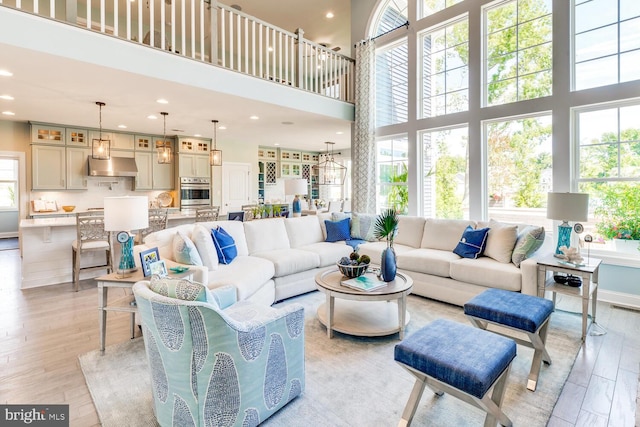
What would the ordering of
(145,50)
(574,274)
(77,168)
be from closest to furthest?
(574,274)
(145,50)
(77,168)

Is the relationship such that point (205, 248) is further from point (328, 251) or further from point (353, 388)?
point (353, 388)

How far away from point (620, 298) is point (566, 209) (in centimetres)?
150

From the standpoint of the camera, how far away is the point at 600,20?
383 cm

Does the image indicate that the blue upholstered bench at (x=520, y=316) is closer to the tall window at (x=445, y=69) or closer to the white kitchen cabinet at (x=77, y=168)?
the tall window at (x=445, y=69)

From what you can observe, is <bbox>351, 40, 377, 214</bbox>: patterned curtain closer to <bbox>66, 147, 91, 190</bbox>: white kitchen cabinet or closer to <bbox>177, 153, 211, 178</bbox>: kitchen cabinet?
<bbox>177, 153, 211, 178</bbox>: kitchen cabinet

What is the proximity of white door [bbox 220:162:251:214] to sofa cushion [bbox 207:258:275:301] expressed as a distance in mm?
5196

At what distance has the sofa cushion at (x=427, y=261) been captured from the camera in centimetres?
380

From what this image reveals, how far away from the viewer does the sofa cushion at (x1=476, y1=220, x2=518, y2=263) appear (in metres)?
3.64

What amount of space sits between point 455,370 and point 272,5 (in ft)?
23.3

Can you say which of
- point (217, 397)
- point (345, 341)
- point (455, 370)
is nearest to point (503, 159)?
point (345, 341)

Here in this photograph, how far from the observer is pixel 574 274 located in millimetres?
2934

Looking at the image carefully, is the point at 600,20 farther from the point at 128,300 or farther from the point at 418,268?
the point at 128,300

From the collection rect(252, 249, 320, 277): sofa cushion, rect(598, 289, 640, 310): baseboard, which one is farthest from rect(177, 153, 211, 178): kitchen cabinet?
rect(598, 289, 640, 310): baseboard

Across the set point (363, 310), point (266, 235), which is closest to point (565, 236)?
point (363, 310)
